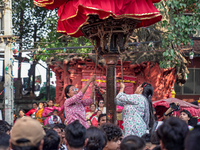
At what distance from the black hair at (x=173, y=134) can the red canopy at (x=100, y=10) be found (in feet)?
6.59

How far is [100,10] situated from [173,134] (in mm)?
2110

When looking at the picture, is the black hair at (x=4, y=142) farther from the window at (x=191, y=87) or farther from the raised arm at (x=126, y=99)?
the window at (x=191, y=87)

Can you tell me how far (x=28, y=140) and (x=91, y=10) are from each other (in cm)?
219

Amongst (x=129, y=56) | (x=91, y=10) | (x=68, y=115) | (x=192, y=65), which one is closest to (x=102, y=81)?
(x=129, y=56)

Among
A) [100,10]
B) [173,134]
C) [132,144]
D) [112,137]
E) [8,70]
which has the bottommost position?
[112,137]

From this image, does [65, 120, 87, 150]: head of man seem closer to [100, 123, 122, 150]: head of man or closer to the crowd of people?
the crowd of people

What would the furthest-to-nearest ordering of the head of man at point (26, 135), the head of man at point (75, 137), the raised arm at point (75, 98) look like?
the raised arm at point (75, 98) → the head of man at point (75, 137) → the head of man at point (26, 135)

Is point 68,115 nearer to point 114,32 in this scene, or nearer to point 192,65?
point 114,32

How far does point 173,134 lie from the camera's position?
2.45 meters

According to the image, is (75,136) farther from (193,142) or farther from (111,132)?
(193,142)

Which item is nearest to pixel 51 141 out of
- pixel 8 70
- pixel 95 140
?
pixel 95 140

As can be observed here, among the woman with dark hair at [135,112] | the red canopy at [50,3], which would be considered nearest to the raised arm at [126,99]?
the woman with dark hair at [135,112]

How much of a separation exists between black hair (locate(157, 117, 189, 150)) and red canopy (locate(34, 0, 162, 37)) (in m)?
2.01

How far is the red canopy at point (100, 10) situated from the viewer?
13.5 feet
